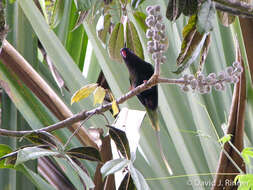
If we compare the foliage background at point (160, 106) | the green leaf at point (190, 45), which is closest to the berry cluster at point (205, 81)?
the green leaf at point (190, 45)

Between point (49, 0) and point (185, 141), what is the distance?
392 mm

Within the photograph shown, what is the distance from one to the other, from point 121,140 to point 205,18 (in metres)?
0.13

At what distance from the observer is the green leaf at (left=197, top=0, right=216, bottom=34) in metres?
0.25

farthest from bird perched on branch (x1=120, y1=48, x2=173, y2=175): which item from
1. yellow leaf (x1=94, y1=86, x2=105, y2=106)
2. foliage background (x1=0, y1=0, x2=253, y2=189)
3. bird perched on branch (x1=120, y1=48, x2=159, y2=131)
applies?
foliage background (x1=0, y1=0, x2=253, y2=189)

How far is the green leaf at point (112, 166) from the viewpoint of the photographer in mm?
278

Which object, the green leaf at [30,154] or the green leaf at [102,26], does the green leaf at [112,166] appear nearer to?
the green leaf at [30,154]

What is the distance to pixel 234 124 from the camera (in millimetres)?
442

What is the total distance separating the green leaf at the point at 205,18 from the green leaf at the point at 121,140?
0.12 metres

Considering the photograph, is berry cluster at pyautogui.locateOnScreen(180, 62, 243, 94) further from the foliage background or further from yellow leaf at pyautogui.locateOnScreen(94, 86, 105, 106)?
the foliage background

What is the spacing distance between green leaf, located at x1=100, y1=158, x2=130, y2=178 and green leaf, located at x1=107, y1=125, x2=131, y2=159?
23 millimetres

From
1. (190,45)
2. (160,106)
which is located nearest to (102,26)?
(190,45)

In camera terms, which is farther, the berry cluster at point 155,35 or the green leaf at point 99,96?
the green leaf at point 99,96

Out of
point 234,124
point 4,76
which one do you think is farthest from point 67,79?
point 234,124

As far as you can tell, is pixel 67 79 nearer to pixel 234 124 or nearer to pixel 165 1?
pixel 165 1
